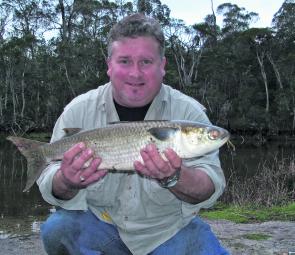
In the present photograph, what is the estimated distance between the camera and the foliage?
5331 centimetres

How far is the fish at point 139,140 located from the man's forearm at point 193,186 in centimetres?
25

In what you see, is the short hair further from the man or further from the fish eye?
the fish eye

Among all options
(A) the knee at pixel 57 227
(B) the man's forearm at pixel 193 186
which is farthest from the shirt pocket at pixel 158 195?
(A) the knee at pixel 57 227

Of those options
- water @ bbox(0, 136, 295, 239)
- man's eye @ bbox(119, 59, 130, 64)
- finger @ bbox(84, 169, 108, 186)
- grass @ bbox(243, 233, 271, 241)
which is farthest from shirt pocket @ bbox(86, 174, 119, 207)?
water @ bbox(0, 136, 295, 239)

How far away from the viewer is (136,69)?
411 centimetres

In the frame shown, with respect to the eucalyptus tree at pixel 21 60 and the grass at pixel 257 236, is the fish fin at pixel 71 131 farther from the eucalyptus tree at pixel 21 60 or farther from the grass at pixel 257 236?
the eucalyptus tree at pixel 21 60

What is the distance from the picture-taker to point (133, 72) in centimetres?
409

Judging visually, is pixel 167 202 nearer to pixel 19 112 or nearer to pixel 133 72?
pixel 133 72

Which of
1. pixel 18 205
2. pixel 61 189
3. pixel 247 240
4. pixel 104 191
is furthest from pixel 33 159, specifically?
pixel 18 205

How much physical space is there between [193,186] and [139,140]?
1.98ft

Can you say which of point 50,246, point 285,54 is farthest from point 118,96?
point 285,54

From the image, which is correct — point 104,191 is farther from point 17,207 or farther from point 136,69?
point 17,207

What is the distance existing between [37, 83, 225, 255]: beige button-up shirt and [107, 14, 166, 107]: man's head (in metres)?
0.17

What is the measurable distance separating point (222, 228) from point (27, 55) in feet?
159
